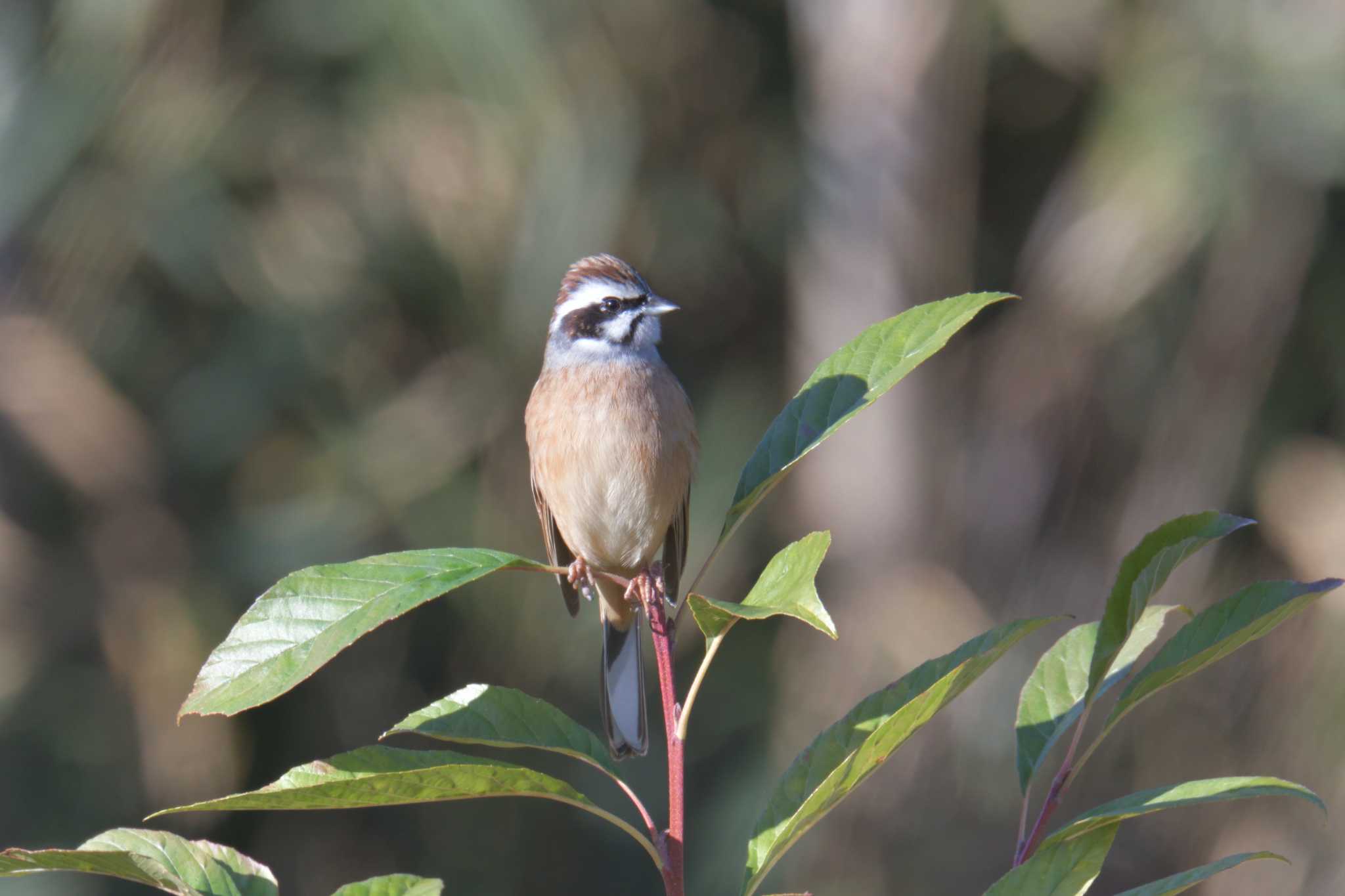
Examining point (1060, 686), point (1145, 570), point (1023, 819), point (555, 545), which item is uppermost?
point (1145, 570)

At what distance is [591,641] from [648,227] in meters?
2.43

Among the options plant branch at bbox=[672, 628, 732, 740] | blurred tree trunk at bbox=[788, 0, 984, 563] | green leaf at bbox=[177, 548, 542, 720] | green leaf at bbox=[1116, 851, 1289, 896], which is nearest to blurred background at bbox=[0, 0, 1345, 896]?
blurred tree trunk at bbox=[788, 0, 984, 563]

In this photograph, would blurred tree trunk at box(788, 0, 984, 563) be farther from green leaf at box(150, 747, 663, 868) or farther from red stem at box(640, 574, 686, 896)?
green leaf at box(150, 747, 663, 868)

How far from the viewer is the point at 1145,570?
64.9 inches

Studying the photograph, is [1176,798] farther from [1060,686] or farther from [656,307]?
[656,307]

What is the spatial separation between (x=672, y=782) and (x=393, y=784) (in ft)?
1.08

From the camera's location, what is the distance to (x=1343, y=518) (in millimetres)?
6438

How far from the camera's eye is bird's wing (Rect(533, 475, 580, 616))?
12.1 ft

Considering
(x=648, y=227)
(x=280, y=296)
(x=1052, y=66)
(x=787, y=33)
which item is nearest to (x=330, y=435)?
(x=280, y=296)

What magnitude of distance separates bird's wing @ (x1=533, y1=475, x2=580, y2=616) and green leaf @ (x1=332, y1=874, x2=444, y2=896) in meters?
1.98

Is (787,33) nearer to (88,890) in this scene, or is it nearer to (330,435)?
(330,435)

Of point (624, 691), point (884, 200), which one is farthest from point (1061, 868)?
point (884, 200)

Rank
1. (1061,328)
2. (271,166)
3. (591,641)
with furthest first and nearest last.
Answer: (271,166) → (591,641) → (1061,328)

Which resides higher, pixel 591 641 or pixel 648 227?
pixel 648 227
